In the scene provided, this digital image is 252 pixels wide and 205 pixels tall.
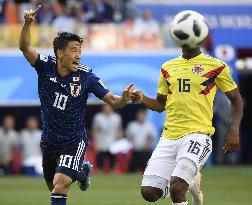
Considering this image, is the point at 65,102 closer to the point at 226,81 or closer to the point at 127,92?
the point at 127,92

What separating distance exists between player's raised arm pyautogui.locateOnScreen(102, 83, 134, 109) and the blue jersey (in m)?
0.07

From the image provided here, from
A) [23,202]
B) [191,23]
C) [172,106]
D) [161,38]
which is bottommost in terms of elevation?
[23,202]

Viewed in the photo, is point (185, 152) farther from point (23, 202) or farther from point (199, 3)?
point (199, 3)

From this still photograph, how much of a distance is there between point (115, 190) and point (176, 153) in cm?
883

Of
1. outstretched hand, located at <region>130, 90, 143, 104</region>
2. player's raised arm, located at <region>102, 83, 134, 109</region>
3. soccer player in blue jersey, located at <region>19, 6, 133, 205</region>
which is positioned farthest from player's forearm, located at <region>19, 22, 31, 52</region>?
outstretched hand, located at <region>130, 90, 143, 104</region>

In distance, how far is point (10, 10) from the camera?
88.5ft

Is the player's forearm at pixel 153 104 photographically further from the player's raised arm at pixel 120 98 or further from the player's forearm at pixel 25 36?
the player's forearm at pixel 25 36

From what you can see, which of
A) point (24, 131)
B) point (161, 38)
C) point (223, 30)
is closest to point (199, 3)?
point (223, 30)

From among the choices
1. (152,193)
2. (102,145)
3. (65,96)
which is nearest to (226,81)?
(152,193)

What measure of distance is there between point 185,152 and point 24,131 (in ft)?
51.6

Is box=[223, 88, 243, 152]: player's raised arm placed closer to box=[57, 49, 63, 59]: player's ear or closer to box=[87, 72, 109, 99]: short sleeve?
box=[87, 72, 109, 99]: short sleeve

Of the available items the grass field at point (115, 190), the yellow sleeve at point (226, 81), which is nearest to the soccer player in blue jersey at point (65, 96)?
the yellow sleeve at point (226, 81)

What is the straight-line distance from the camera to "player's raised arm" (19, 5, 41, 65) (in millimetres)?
10344

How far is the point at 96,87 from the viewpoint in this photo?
10750 millimetres
